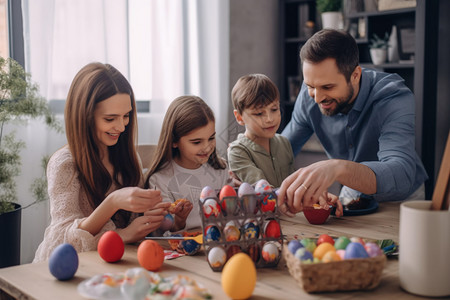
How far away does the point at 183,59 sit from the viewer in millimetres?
3717

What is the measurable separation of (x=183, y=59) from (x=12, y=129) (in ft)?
4.77

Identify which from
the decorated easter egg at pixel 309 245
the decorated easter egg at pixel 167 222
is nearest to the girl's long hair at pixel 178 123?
the decorated easter egg at pixel 167 222

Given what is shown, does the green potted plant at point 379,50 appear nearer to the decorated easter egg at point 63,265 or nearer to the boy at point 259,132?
the boy at point 259,132

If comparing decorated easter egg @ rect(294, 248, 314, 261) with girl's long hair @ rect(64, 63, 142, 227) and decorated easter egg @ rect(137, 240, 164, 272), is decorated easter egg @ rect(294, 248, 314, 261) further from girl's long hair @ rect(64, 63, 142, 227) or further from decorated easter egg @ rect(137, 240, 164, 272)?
girl's long hair @ rect(64, 63, 142, 227)

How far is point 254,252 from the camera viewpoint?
107cm

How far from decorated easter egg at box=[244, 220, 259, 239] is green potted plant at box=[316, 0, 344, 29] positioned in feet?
10.9

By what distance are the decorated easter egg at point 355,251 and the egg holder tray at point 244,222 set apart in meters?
0.20

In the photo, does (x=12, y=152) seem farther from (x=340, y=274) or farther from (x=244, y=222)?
(x=340, y=274)

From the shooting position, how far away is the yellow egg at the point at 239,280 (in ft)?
2.86

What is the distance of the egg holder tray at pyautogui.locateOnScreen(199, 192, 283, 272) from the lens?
105 centimetres

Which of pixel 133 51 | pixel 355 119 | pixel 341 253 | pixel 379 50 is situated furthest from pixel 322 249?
pixel 379 50

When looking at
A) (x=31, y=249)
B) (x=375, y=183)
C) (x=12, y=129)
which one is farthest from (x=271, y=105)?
(x=31, y=249)

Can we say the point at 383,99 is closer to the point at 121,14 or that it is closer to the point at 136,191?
the point at 136,191

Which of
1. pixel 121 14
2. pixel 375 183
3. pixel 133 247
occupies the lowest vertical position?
pixel 133 247
